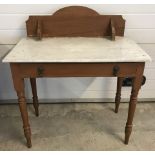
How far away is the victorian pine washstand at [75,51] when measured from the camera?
1.14 meters

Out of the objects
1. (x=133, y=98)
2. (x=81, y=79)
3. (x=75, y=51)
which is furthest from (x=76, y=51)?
(x=81, y=79)

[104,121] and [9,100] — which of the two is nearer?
[104,121]

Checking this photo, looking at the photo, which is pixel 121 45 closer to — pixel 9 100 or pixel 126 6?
pixel 126 6

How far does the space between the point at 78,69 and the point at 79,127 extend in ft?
2.06

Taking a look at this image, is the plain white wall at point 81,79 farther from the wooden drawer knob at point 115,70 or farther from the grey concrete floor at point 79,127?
the wooden drawer knob at point 115,70

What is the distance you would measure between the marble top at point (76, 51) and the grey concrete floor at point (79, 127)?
0.65 metres

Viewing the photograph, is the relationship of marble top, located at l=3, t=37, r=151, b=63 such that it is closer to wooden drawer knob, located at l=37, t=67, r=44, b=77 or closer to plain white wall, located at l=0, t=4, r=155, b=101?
wooden drawer knob, located at l=37, t=67, r=44, b=77

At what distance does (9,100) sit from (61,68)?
0.92 meters

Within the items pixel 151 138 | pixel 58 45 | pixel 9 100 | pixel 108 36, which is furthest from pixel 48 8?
pixel 151 138

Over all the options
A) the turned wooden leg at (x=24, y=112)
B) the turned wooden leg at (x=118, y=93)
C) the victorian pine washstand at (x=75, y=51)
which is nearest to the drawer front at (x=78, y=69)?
the victorian pine washstand at (x=75, y=51)

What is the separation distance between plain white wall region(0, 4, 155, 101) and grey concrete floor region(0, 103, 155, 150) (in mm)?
100

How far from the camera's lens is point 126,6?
5.00 feet

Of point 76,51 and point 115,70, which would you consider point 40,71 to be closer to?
point 76,51

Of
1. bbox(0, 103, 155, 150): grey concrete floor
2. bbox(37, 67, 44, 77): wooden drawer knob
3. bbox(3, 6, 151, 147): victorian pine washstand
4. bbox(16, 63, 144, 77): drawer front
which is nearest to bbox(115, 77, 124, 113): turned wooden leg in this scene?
bbox(0, 103, 155, 150): grey concrete floor
